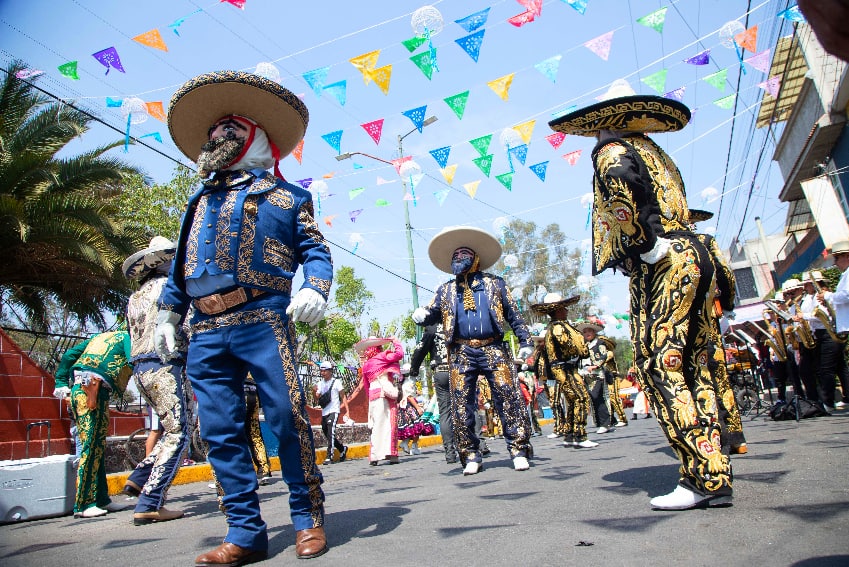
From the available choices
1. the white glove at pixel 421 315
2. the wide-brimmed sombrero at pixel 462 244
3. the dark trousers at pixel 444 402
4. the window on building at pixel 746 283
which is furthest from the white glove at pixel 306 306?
the window on building at pixel 746 283

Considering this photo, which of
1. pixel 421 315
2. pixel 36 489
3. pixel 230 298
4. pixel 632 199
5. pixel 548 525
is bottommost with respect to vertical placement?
pixel 548 525

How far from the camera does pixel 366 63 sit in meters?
8.59

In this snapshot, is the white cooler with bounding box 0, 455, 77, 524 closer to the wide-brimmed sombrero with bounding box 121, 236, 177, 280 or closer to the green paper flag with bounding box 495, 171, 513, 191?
the wide-brimmed sombrero with bounding box 121, 236, 177, 280

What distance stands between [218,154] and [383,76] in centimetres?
572

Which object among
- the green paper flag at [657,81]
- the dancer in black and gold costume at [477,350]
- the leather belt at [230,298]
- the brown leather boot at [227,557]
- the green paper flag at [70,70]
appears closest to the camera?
the brown leather boot at [227,557]

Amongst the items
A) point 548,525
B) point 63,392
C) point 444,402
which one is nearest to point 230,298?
point 548,525

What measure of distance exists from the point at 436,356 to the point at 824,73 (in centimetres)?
1798

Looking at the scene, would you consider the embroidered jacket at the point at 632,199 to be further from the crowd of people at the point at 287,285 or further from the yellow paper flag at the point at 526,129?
the yellow paper flag at the point at 526,129

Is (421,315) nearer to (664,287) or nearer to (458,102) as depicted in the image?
(664,287)

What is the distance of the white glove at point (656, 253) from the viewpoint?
308 cm

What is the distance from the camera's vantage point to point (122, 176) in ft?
44.7

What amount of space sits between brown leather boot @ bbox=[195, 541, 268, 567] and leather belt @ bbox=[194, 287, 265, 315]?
41.4 inches

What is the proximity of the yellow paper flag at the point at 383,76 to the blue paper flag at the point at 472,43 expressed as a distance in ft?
3.19

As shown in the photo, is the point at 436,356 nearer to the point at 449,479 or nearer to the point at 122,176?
the point at 449,479
